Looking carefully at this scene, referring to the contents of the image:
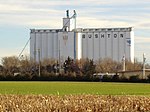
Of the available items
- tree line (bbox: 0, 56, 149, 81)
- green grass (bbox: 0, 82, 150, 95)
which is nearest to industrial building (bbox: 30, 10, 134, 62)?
tree line (bbox: 0, 56, 149, 81)

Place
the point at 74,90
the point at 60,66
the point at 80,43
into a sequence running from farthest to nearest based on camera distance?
the point at 80,43, the point at 60,66, the point at 74,90

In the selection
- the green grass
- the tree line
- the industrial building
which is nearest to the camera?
the green grass

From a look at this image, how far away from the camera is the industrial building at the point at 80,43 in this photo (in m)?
162

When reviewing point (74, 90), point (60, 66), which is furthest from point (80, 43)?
point (74, 90)

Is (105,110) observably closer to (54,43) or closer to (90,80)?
(90,80)

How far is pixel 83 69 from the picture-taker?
15438 cm

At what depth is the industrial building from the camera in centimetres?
16175

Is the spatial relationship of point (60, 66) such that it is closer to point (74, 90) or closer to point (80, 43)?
point (80, 43)

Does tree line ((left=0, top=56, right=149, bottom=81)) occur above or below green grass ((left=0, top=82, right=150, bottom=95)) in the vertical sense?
above

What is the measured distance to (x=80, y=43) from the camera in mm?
165875

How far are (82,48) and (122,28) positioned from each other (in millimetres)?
16014

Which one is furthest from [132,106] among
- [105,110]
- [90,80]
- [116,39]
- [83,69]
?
[116,39]

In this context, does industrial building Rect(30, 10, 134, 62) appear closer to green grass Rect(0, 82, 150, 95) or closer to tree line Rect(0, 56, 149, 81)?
tree line Rect(0, 56, 149, 81)

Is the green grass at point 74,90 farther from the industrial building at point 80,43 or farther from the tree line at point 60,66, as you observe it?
the industrial building at point 80,43
